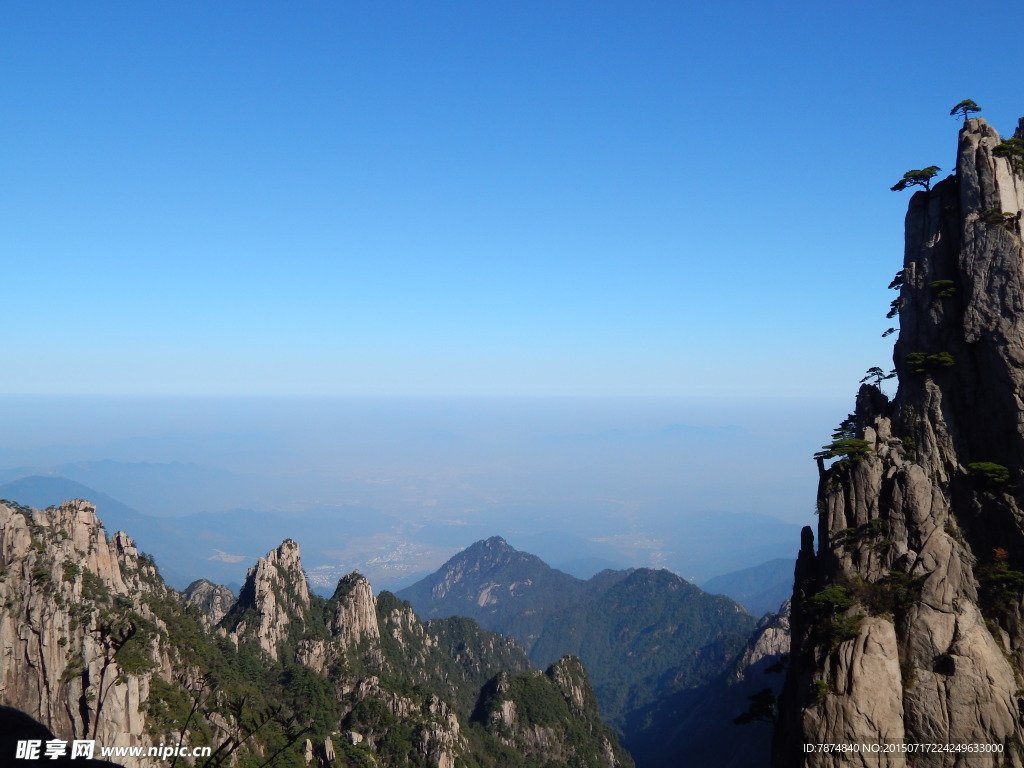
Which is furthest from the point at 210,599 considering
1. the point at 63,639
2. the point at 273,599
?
the point at 63,639

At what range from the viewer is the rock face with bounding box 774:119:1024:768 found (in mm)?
32469

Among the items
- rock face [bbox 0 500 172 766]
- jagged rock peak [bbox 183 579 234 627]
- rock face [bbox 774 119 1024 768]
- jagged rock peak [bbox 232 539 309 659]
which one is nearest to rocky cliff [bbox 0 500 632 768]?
rock face [bbox 0 500 172 766]

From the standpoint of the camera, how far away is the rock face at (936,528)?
107ft

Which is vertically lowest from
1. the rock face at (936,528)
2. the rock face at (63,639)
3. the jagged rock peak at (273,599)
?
the jagged rock peak at (273,599)

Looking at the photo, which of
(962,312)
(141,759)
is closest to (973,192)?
(962,312)

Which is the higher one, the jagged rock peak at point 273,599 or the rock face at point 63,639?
the rock face at point 63,639

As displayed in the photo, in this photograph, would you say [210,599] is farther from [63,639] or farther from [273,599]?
[63,639]

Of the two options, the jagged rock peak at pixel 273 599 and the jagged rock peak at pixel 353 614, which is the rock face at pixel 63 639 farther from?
the jagged rock peak at pixel 353 614

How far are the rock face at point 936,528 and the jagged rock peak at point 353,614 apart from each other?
90.1 m

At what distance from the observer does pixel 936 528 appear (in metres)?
36.9

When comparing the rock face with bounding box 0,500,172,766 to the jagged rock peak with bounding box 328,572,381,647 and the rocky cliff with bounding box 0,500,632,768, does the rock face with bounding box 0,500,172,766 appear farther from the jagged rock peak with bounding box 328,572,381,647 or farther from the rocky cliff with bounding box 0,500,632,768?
the jagged rock peak with bounding box 328,572,381,647

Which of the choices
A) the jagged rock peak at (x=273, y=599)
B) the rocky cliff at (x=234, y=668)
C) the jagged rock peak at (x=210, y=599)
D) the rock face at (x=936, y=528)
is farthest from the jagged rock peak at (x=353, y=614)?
the rock face at (x=936, y=528)

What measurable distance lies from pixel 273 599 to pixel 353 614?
15726 millimetres

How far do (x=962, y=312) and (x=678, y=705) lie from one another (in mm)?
166519
